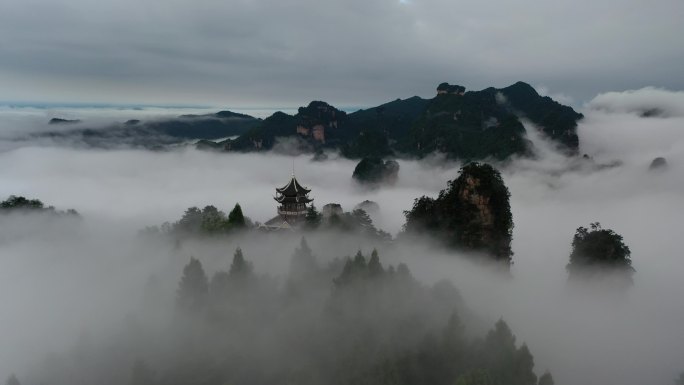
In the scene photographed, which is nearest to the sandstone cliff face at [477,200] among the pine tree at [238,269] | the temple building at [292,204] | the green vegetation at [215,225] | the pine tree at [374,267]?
the pine tree at [374,267]

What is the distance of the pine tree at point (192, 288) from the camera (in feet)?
100

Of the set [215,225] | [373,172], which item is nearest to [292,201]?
[215,225]

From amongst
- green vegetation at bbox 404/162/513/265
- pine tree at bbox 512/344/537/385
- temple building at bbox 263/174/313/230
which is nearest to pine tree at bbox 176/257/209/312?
green vegetation at bbox 404/162/513/265

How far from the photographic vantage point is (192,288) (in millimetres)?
30906

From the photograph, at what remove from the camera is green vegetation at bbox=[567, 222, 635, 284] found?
3112 cm

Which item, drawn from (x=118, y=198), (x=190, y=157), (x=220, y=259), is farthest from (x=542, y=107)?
(x=220, y=259)

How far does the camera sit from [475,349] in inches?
897

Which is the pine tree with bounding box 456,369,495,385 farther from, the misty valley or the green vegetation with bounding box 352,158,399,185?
the green vegetation with bounding box 352,158,399,185

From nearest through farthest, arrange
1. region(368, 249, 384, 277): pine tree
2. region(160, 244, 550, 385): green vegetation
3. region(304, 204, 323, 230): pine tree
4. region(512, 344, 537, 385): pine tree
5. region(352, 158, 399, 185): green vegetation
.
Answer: region(512, 344, 537, 385): pine tree
region(160, 244, 550, 385): green vegetation
region(368, 249, 384, 277): pine tree
region(304, 204, 323, 230): pine tree
region(352, 158, 399, 185): green vegetation

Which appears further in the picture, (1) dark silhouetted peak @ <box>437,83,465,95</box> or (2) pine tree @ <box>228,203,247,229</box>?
(1) dark silhouetted peak @ <box>437,83,465,95</box>

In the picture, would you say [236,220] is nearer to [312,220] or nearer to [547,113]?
[312,220]

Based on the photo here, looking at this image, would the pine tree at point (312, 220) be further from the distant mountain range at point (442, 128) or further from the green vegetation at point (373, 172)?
the distant mountain range at point (442, 128)

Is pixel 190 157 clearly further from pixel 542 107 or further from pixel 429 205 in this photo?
pixel 429 205

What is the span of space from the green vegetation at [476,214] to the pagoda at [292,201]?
21.4 metres
